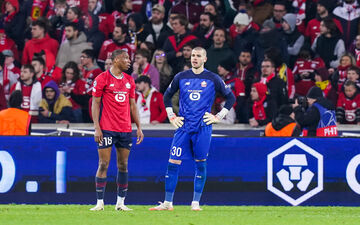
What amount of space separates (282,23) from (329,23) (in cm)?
110

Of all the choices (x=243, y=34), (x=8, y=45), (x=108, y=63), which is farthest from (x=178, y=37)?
(x=8, y=45)

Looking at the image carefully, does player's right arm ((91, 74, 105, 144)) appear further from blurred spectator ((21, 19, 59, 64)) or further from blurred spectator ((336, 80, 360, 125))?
blurred spectator ((21, 19, 59, 64))

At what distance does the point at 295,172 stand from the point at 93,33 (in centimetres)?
776

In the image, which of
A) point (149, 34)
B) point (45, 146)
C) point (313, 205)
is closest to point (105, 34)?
point (149, 34)


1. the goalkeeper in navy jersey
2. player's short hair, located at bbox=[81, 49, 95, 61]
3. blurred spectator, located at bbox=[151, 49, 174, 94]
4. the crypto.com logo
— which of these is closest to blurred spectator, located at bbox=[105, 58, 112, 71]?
player's short hair, located at bbox=[81, 49, 95, 61]

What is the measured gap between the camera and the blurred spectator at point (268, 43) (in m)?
18.6

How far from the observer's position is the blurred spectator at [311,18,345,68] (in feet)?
61.2

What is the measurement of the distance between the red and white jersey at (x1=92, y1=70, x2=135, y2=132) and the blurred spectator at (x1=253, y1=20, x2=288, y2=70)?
734 cm

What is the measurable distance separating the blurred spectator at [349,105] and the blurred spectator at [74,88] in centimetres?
486

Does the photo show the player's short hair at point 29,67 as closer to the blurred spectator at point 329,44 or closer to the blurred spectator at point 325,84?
the blurred spectator at point 325,84

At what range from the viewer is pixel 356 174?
44.4 feet

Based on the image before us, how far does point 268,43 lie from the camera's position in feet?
61.2

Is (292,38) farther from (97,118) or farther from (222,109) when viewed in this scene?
(97,118)

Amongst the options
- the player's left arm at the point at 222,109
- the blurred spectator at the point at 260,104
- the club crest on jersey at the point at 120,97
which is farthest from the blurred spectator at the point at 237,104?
the club crest on jersey at the point at 120,97
